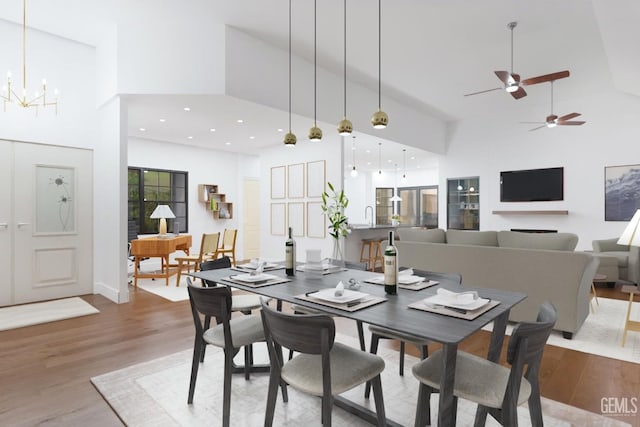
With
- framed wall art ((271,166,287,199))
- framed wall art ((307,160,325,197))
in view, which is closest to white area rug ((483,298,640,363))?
framed wall art ((307,160,325,197))

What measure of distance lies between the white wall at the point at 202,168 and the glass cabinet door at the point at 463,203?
5.03 metres

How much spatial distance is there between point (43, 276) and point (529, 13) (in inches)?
278

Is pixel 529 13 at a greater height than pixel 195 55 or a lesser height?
greater

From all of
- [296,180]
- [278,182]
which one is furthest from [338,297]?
[278,182]

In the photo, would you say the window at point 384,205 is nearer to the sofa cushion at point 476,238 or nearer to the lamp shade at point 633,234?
the sofa cushion at point 476,238

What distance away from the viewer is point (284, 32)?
15.5 feet

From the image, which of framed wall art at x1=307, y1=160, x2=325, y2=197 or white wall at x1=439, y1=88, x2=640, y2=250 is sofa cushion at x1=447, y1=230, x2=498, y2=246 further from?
white wall at x1=439, y1=88, x2=640, y2=250

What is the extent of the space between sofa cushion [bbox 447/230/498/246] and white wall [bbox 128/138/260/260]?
5.99m

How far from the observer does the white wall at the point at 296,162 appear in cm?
677

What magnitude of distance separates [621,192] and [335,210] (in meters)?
5.40

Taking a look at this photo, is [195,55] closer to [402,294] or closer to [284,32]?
[284,32]

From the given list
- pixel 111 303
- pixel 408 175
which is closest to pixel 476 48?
pixel 111 303

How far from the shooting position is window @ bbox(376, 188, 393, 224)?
13375 mm

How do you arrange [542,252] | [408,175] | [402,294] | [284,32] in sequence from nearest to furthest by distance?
[402,294] → [542,252] → [284,32] → [408,175]
